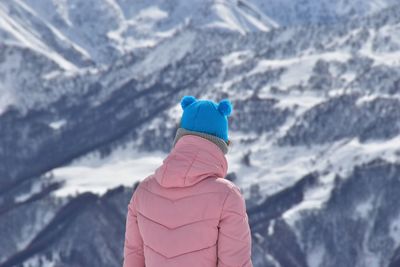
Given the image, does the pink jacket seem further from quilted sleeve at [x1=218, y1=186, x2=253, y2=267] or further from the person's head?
the person's head

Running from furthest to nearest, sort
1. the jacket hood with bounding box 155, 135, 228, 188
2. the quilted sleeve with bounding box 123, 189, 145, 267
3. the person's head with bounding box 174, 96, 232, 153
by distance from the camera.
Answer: the quilted sleeve with bounding box 123, 189, 145, 267
the person's head with bounding box 174, 96, 232, 153
the jacket hood with bounding box 155, 135, 228, 188

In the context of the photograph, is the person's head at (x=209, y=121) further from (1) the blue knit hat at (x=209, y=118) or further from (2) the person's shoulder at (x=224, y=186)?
(2) the person's shoulder at (x=224, y=186)

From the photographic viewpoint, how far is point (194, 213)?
14477 mm

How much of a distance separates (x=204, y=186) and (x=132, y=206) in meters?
1.71

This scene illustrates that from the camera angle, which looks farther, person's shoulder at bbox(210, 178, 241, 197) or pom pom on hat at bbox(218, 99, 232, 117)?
pom pom on hat at bbox(218, 99, 232, 117)

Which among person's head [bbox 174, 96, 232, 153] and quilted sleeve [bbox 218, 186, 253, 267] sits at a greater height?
person's head [bbox 174, 96, 232, 153]

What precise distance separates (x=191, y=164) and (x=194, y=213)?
894 millimetres

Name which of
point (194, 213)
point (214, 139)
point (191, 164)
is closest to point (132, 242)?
point (194, 213)

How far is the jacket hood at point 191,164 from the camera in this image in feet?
47.1

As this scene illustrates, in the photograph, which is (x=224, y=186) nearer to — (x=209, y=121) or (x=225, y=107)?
(x=209, y=121)

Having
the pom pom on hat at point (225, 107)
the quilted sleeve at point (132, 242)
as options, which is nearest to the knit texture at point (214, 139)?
the pom pom on hat at point (225, 107)

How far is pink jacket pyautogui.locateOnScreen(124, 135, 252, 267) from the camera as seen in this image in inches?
559

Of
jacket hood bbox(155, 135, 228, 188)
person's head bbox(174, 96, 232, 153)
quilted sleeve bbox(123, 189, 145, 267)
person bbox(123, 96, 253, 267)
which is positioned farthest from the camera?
quilted sleeve bbox(123, 189, 145, 267)

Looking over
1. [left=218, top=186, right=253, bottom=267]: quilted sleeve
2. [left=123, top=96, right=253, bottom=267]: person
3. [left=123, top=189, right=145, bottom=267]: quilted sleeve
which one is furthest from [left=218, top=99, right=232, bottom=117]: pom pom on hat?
[left=123, top=189, right=145, bottom=267]: quilted sleeve
